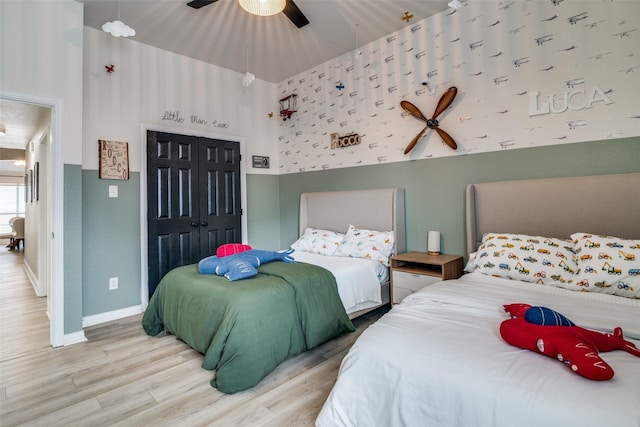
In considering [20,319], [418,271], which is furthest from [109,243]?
[418,271]

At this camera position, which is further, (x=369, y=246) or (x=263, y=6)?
(x=369, y=246)

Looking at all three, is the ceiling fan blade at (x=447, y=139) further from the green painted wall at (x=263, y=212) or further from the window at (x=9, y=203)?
the window at (x=9, y=203)

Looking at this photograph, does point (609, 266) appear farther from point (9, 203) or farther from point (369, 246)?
point (9, 203)

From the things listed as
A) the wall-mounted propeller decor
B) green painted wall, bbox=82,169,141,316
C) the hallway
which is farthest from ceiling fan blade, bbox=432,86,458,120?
Result: the hallway

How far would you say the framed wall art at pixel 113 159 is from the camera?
3229mm

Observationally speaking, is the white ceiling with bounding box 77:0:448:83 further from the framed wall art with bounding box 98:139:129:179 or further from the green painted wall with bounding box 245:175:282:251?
the green painted wall with bounding box 245:175:282:251

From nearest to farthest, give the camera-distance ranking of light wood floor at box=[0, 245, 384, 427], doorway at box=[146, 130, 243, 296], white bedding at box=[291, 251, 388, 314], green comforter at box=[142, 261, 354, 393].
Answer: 1. light wood floor at box=[0, 245, 384, 427]
2. green comforter at box=[142, 261, 354, 393]
3. white bedding at box=[291, 251, 388, 314]
4. doorway at box=[146, 130, 243, 296]

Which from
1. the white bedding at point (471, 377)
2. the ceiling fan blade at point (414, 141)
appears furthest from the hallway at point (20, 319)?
the ceiling fan blade at point (414, 141)

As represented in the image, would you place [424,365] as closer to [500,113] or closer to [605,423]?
[605,423]

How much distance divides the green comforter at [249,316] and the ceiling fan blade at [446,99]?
197cm

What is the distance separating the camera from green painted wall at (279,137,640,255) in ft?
7.64

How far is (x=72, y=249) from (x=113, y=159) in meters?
1.05

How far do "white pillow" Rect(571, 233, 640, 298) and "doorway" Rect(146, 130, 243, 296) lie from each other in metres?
3.71

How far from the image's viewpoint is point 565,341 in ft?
3.63
